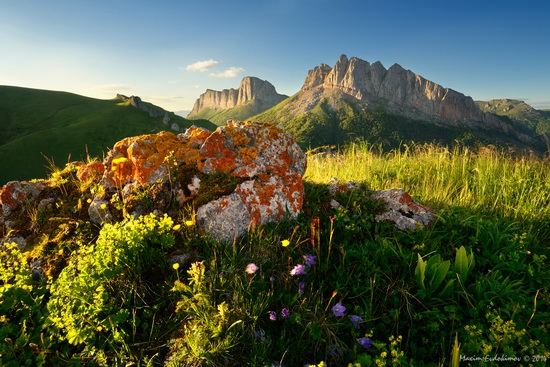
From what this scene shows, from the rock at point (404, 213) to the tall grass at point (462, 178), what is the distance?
1.39 meters

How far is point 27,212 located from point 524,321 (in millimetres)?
6964

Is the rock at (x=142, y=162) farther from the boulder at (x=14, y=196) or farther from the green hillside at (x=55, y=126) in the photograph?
the green hillside at (x=55, y=126)

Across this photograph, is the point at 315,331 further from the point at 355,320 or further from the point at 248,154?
the point at 248,154

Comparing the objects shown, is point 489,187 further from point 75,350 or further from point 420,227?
point 75,350

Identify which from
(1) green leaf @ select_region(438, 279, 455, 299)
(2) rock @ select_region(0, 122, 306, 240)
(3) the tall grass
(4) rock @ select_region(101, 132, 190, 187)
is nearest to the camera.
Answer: (1) green leaf @ select_region(438, 279, 455, 299)

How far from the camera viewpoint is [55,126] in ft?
399

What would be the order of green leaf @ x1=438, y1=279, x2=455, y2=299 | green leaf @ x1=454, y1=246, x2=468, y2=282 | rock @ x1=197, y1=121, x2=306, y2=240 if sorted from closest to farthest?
green leaf @ x1=438, y1=279, x2=455, y2=299 → green leaf @ x1=454, y1=246, x2=468, y2=282 → rock @ x1=197, y1=121, x2=306, y2=240

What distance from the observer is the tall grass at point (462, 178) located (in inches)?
207

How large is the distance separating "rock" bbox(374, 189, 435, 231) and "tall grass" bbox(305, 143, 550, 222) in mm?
1392

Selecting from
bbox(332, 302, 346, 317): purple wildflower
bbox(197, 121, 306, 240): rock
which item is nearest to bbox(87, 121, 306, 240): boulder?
bbox(197, 121, 306, 240): rock

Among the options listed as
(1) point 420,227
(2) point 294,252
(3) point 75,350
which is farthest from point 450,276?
(3) point 75,350

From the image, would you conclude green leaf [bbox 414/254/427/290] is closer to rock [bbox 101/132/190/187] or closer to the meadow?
the meadow

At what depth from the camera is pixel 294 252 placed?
128 inches

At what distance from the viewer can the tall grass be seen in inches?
207
